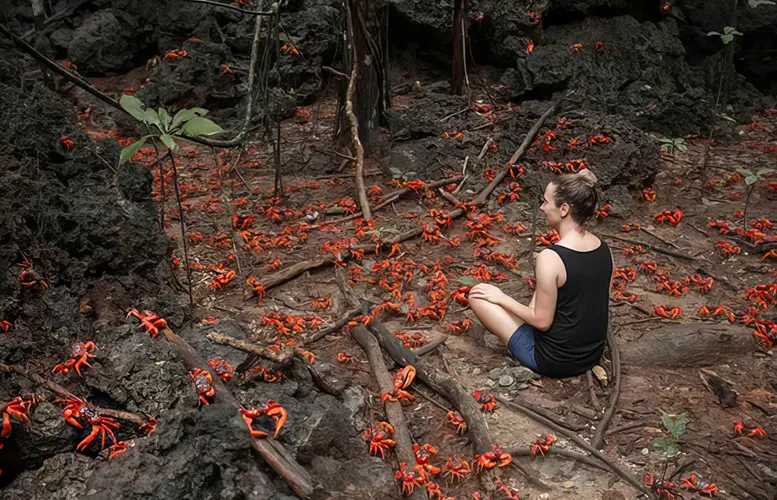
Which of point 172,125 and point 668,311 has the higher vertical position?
point 172,125

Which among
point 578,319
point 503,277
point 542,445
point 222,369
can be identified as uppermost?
point 222,369

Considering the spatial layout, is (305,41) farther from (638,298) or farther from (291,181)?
(638,298)

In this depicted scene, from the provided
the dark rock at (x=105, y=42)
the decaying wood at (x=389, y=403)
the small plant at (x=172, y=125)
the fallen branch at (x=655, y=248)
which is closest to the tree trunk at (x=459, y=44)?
the fallen branch at (x=655, y=248)

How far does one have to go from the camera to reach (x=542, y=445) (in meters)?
3.79

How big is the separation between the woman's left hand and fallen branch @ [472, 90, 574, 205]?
2.51 m

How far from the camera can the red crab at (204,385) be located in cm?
306

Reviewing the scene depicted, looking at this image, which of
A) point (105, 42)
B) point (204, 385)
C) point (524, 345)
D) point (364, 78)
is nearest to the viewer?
point (204, 385)

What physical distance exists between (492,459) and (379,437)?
2.15ft

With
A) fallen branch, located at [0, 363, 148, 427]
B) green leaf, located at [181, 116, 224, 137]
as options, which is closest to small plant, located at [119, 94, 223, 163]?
green leaf, located at [181, 116, 224, 137]

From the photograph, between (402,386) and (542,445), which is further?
(402,386)

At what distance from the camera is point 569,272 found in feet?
13.7

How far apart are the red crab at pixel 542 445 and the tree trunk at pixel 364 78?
528 cm

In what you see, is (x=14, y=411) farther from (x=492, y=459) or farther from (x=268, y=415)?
(x=492, y=459)

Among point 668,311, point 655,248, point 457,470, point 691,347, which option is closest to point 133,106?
point 457,470
